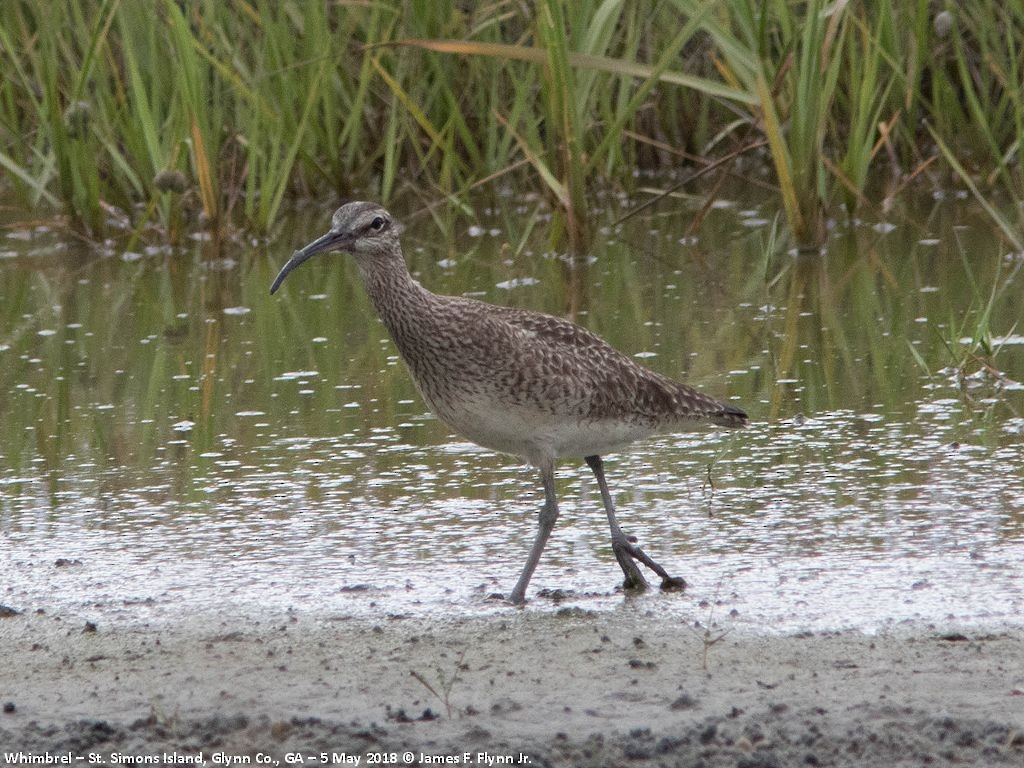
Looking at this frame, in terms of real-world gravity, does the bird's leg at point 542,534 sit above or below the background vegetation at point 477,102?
below

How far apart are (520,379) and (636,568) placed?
2.22ft

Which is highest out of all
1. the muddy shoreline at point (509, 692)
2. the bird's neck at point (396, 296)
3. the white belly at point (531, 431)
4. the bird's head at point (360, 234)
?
the bird's head at point (360, 234)

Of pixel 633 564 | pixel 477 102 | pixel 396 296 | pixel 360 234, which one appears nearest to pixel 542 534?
pixel 633 564

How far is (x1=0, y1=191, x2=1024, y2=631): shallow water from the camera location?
513cm

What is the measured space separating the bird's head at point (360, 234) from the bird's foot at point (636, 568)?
49.0 inches

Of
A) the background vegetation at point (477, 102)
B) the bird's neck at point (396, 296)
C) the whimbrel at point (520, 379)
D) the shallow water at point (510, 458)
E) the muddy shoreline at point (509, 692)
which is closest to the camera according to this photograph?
the muddy shoreline at point (509, 692)

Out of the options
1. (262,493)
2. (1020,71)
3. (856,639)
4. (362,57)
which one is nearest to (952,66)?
(1020,71)

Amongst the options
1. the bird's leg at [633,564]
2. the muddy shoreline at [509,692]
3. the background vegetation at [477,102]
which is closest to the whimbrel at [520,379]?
the bird's leg at [633,564]

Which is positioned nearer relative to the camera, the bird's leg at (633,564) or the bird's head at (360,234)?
the bird's leg at (633,564)

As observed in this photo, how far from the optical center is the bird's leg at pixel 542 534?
498 cm

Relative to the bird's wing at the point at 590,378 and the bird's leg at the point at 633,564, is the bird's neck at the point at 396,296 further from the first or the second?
the bird's leg at the point at 633,564

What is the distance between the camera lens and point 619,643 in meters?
4.57

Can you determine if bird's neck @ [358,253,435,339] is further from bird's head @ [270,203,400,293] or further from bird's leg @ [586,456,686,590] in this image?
bird's leg @ [586,456,686,590]

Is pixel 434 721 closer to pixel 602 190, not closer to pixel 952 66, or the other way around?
pixel 602 190
